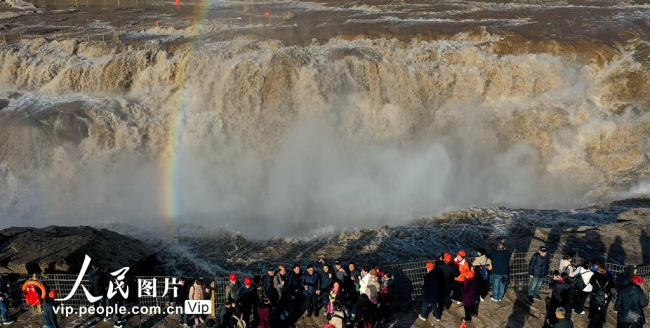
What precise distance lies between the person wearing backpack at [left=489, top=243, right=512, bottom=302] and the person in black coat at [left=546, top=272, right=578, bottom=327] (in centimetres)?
86

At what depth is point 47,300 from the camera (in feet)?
25.3

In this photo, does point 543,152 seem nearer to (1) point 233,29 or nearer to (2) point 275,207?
(2) point 275,207

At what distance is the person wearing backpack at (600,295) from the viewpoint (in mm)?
7906

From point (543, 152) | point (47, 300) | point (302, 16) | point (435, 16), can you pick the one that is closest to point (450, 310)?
point (47, 300)

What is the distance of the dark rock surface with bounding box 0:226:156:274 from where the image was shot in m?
9.90

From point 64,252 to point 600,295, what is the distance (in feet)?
35.5

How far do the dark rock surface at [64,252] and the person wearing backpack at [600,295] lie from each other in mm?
9650

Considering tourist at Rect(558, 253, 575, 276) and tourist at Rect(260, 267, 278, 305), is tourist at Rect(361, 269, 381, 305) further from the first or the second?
tourist at Rect(558, 253, 575, 276)

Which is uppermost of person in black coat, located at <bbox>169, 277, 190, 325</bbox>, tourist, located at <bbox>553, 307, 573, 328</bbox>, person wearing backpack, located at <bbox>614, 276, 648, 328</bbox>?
tourist, located at <bbox>553, 307, 573, 328</bbox>

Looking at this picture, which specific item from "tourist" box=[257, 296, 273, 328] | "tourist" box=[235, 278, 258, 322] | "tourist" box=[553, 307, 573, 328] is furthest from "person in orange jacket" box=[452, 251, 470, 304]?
"tourist" box=[235, 278, 258, 322]

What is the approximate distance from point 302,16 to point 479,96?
18341mm

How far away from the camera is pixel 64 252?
1021 centimetres

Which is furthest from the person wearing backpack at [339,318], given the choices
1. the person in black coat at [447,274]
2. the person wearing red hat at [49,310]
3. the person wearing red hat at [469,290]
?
the person wearing red hat at [49,310]

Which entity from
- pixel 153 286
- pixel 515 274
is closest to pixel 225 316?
pixel 153 286
